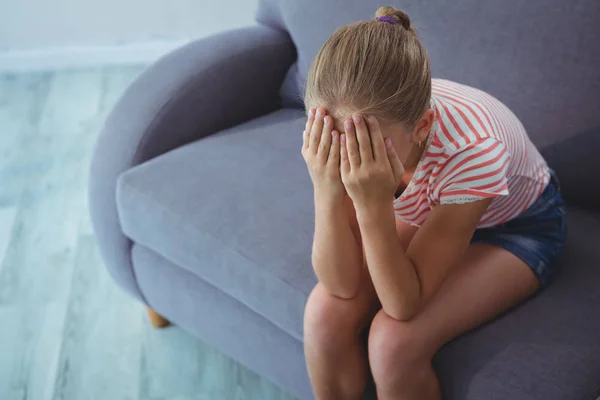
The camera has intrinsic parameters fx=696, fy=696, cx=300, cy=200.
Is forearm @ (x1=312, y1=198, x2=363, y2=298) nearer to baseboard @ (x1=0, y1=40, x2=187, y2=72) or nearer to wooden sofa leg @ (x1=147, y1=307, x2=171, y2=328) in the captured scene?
wooden sofa leg @ (x1=147, y1=307, x2=171, y2=328)

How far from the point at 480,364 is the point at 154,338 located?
884 millimetres

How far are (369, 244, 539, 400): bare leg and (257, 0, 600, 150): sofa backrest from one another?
332mm

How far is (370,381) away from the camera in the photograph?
1.17 m

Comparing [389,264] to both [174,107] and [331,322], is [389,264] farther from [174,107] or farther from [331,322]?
[174,107]

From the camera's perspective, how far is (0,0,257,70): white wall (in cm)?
281

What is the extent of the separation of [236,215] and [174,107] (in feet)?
1.16

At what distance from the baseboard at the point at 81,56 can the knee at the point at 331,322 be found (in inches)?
80.3

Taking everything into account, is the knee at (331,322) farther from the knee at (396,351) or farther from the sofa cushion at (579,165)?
the sofa cushion at (579,165)

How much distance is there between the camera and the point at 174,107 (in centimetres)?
153

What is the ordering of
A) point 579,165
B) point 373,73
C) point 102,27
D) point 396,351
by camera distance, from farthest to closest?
point 102,27 < point 579,165 < point 396,351 < point 373,73

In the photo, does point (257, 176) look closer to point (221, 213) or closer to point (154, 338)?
point (221, 213)

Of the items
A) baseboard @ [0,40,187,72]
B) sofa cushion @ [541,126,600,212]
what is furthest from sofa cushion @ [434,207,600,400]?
baseboard @ [0,40,187,72]

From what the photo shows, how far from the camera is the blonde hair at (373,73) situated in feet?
3.06

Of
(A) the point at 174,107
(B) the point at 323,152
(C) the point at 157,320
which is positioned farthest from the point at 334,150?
(C) the point at 157,320
